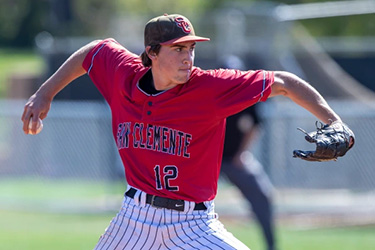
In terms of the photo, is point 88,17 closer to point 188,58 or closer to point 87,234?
point 87,234

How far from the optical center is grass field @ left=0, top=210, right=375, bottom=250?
919 cm

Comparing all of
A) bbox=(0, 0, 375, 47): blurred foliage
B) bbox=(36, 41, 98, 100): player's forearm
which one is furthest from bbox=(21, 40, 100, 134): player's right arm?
bbox=(0, 0, 375, 47): blurred foliage

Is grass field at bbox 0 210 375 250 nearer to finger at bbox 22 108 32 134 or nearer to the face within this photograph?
finger at bbox 22 108 32 134

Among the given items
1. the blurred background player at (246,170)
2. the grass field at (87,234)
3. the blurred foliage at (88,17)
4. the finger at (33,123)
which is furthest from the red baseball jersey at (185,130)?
the blurred foliage at (88,17)

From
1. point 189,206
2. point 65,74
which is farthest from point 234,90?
point 65,74

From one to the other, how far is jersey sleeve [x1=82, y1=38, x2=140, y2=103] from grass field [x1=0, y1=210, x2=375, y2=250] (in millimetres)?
4194

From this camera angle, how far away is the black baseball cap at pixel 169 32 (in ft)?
15.1

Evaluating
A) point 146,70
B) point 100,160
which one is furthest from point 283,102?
point 146,70

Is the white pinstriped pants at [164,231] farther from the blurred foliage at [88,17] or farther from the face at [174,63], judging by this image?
the blurred foliage at [88,17]

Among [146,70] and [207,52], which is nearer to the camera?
[146,70]

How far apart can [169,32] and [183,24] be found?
103 mm

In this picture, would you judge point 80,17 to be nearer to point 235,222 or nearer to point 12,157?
point 12,157

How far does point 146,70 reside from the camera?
16.2 feet

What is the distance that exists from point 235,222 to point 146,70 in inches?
286
